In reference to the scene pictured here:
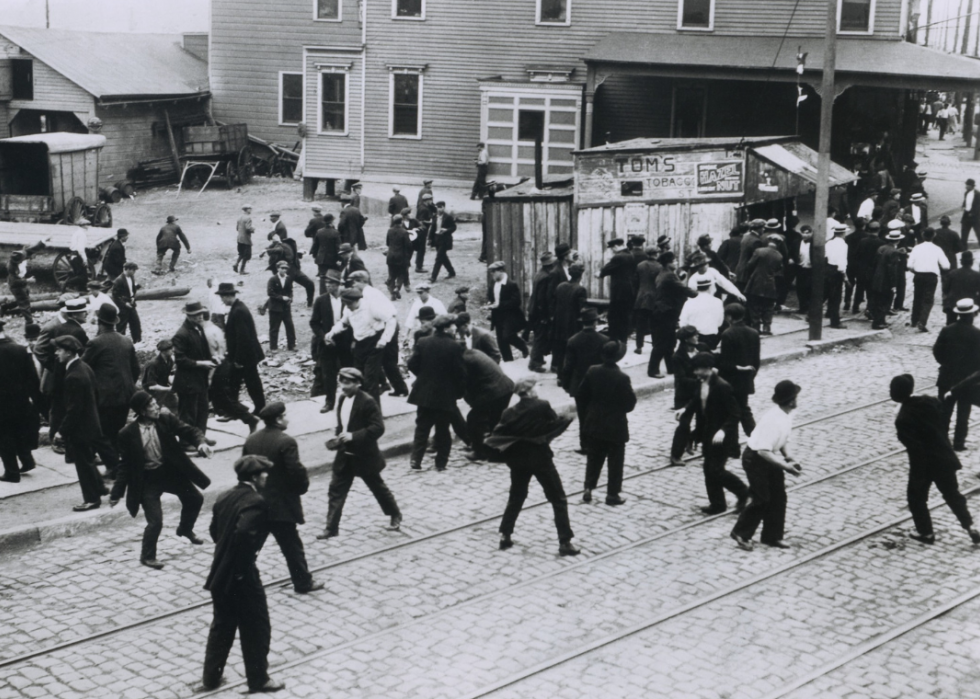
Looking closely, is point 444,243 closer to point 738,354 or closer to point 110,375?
point 738,354

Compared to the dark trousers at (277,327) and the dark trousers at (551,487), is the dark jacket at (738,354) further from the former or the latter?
the dark trousers at (277,327)

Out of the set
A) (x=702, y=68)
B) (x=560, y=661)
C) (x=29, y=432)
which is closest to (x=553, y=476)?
(x=560, y=661)

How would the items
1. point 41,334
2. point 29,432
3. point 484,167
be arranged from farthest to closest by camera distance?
point 484,167 < point 41,334 < point 29,432

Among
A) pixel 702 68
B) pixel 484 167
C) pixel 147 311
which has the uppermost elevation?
pixel 702 68

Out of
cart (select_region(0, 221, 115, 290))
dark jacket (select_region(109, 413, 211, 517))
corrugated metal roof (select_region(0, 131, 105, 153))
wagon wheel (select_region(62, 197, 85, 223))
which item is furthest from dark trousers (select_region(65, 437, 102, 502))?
corrugated metal roof (select_region(0, 131, 105, 153))

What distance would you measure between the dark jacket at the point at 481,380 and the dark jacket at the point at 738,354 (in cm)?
230

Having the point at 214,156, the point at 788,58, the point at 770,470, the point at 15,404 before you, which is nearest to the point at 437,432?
the point at 770,470

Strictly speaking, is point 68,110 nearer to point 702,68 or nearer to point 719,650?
point 702,68

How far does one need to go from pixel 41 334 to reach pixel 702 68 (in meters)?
19.6

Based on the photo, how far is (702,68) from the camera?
28.8 m

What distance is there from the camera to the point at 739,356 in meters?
12.5

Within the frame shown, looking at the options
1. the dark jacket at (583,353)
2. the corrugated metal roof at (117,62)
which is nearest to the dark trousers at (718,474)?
the dark jacket at (583,353)

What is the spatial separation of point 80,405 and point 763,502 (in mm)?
6347

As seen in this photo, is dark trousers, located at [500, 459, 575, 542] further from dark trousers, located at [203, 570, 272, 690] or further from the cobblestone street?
dark trousers, located at [203, 570, 272, 690]
